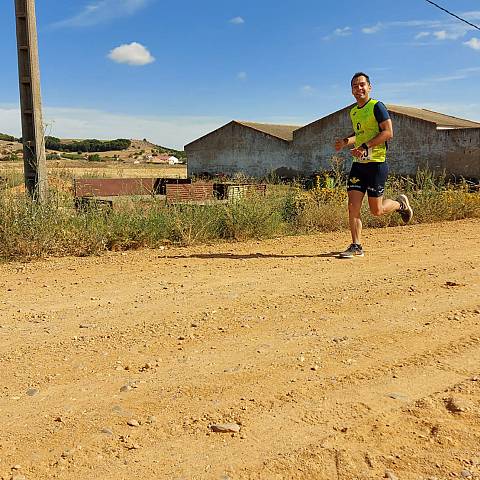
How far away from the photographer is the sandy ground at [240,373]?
2336 millimetres

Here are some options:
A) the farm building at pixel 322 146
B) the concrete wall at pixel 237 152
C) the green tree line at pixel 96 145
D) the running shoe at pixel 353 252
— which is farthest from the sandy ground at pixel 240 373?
the green tree line at pixel 96 145

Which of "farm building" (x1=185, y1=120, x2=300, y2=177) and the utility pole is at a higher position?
"farm building" (x1=185, y1=120, x2=300, y2=177)

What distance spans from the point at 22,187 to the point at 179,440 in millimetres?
6251

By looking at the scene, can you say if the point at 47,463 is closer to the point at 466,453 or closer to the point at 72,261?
the point at 466,453

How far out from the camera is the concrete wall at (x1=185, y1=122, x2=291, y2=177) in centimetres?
3956

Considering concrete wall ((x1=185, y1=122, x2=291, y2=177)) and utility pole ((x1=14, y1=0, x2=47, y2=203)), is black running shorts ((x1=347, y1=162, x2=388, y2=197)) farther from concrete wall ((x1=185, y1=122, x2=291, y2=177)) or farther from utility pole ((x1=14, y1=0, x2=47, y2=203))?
concrete wall ((x1=185, y1=122, x2=291, y2=177))

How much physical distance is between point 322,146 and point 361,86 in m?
30.3

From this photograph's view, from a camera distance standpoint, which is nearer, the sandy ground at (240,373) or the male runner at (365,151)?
the sandy ground at (240,373)

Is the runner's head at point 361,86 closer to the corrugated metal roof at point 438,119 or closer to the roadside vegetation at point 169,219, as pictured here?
the roadside vegetation at point 169,219

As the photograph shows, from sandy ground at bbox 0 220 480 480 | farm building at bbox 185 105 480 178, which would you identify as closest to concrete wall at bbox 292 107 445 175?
farm building at bbox 185 105 480 178

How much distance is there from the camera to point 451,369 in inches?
126

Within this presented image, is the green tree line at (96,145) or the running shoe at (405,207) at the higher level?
the green tree line at (96,145)

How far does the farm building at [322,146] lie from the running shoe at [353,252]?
21395 mm

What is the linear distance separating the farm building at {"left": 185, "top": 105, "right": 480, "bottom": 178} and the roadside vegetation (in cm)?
1834
